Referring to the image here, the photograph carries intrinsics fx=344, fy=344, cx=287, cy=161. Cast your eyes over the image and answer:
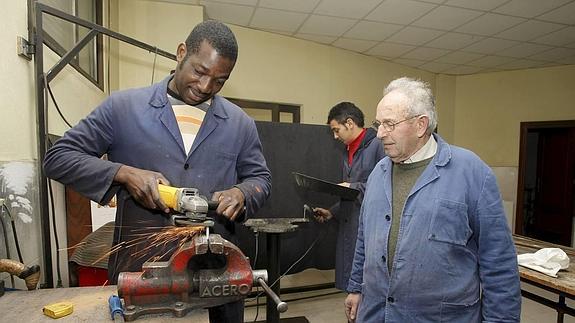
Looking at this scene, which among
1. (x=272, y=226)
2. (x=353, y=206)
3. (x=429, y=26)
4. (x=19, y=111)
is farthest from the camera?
(x=429, y=26)

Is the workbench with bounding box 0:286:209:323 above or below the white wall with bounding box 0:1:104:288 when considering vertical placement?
below

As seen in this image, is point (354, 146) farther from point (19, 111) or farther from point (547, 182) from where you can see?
point (547, 182)

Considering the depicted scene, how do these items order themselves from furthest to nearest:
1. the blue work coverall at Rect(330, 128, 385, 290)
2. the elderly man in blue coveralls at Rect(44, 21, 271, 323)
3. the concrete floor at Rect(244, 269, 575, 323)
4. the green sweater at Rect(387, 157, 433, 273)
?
the concrete floor at Rect(244, 269, 575, 323) → the blue work coverall at Rect(330, 128, 385, 290) → the green sweater at Rect(387, 157, 433, 273) → the elderly man in blue coveralls at Rect(44, 21, 271, 323)

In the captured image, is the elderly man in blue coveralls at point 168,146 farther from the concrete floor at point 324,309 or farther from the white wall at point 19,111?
the concrete floor at point 324,309

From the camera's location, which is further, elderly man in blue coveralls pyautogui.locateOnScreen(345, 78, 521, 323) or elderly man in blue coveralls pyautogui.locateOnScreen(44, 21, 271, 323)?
elderly man in blue coveralls pyautogui.locateOnScreen(345, 78, 521, 323)

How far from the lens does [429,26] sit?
13.0ft

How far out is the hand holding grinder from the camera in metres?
0.81

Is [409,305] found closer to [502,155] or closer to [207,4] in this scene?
[207,4]

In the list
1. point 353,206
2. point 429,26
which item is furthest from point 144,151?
point 429,26

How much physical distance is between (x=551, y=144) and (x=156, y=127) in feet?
22.4

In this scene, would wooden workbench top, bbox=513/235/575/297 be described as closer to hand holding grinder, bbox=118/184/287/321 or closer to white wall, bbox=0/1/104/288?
hand holding grinder, bbox=118/184/287/321

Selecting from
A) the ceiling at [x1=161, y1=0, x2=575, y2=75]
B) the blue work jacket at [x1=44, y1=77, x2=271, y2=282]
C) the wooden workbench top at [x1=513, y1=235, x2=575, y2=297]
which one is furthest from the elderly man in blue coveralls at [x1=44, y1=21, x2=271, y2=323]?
the ceiling at [x1=161, y1=0, x2=575, y2=75]

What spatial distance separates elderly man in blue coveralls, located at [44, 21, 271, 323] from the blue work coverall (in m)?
1.46

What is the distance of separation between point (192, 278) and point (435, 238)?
0.83m
